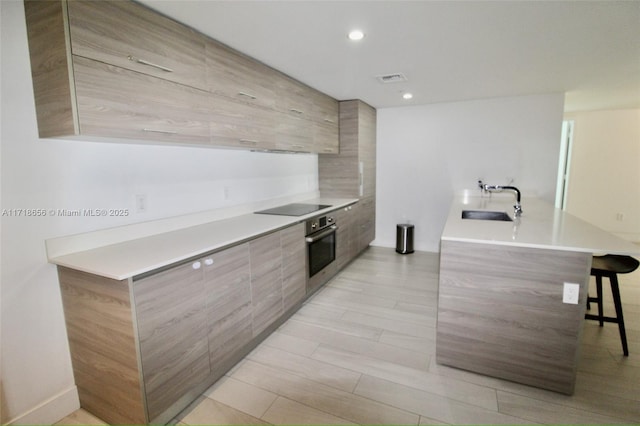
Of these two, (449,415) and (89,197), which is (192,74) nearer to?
(89,197)

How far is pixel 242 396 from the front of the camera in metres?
1.88

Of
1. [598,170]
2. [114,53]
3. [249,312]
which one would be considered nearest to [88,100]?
[114,53]

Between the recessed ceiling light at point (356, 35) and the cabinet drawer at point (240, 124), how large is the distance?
0.92 m

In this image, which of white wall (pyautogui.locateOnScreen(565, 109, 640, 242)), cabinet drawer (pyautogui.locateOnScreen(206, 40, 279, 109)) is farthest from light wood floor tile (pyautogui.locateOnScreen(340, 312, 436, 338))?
white wall (pyautogui.locateOnScreen(565, 109, 640, 242))

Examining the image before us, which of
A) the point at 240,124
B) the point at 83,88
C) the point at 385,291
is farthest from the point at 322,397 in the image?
the point at 83,88

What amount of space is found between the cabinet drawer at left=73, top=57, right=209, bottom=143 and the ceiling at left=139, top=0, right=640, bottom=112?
16.7 inches

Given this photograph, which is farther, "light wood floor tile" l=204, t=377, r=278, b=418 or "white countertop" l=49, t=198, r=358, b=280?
"light wood floor tile" l=204, t=377, r=278, b=418

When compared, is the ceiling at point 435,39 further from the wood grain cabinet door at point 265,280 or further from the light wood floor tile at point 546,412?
the light wood floor tile at point 546,412

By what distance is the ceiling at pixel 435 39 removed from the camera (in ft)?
5.60

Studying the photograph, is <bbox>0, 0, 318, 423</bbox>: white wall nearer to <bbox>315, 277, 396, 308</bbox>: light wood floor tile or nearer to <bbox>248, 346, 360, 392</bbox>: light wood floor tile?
<bbox>248, 346, 360, 392</bbox>: light wood floor tile

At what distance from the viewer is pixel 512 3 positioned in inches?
65.6

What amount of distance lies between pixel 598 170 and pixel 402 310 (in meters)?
4.88

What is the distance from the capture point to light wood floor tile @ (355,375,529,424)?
5.54 ft

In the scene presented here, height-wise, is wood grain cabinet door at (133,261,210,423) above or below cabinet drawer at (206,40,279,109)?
below
